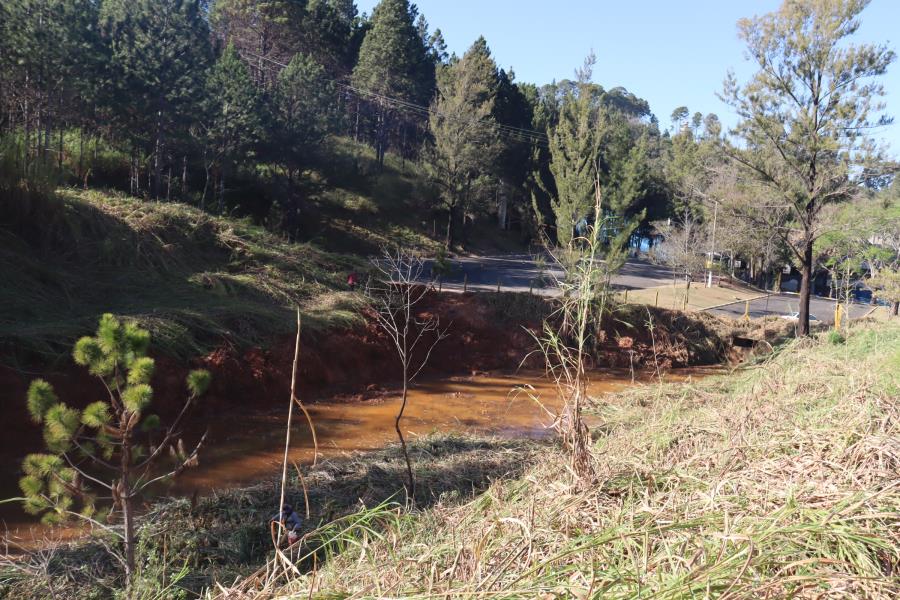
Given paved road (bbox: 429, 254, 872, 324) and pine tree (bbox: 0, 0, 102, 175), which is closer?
pine tree (bbox: 0, 0, 102, 175)

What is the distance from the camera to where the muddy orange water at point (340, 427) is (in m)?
9.35

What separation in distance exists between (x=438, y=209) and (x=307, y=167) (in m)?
13.2

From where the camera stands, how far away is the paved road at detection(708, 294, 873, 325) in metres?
27.3

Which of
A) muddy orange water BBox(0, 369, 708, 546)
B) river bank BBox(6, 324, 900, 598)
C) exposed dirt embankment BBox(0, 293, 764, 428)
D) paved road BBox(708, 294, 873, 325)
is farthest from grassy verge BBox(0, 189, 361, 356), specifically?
paved road BBox(708, 294, 873, 325)

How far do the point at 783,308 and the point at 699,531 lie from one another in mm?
32283

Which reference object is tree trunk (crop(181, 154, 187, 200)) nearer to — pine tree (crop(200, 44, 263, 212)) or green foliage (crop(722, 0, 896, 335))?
pine tree (crop(200, 44, 263, 212))

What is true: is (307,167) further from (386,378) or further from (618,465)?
(618,465)

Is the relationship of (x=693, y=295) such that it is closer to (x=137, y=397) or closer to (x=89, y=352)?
(x=137, y=397)

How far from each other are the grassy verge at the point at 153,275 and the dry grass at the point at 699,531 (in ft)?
34.7

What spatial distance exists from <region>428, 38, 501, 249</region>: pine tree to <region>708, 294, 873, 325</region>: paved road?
16.0 m

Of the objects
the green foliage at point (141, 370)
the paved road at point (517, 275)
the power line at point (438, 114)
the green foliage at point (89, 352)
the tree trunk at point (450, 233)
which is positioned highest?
the power line at point (438, 114)

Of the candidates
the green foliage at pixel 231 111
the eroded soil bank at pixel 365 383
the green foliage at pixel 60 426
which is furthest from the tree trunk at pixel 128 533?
the green foliage at pixel 231 111

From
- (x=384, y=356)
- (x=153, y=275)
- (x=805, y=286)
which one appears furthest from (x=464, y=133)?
(x=153, y=275)

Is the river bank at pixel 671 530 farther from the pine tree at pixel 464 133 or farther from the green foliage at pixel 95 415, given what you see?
the pine tree at pixel 464 133
